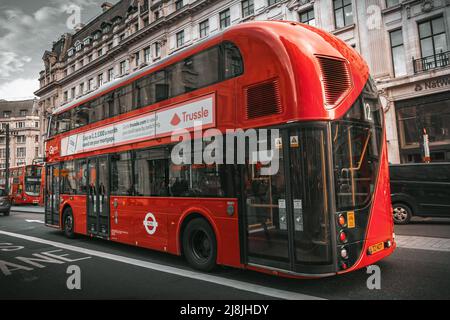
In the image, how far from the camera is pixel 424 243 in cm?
797

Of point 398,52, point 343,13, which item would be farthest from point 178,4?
point 398,52

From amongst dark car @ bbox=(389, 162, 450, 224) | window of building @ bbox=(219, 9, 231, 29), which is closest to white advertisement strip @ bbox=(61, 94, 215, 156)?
dark car @ bbox=(389, 162, 450, 224)

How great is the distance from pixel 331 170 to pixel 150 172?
4.11m

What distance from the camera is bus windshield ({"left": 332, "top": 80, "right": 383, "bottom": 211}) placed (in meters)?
4.89

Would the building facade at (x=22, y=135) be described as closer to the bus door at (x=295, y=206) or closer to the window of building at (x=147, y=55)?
the window of building at (x=147, y=55)

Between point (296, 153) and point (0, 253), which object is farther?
point (0, 253)

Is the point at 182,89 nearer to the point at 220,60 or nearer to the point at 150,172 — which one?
the point at 220,60

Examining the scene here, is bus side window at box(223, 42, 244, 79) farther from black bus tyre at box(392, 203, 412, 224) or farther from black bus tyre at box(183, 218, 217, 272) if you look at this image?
black bus tyre at box(392, 203, 412, 224)

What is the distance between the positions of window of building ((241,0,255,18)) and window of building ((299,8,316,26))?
396 centimetres

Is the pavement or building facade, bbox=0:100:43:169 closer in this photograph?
the pavement

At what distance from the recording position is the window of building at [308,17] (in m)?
22.5
